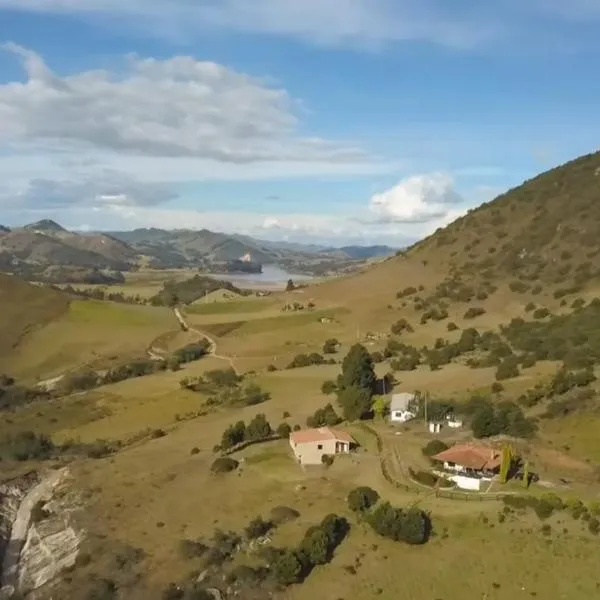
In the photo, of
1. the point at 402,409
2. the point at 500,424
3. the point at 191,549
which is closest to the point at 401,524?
the point at 191,549

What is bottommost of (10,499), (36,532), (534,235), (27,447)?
(36,532)

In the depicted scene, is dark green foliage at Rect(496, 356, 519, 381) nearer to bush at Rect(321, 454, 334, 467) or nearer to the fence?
the fence

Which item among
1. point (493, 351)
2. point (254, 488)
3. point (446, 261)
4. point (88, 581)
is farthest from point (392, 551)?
point (446, 261)

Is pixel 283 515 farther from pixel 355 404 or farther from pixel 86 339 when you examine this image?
pixel 86 339

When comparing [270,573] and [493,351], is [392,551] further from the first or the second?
[493,351]

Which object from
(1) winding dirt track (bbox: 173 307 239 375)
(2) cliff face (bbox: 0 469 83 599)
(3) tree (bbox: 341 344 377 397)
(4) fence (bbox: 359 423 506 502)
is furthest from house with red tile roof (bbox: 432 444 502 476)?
(1) winding dirt track (bbox: 173 307 239 375)

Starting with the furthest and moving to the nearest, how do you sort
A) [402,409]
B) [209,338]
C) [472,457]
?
[209,338] → [402,409] → [472,457]

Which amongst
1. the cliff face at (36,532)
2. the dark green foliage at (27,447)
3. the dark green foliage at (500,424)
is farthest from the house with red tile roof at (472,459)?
the dark green foliage at (27,447)
